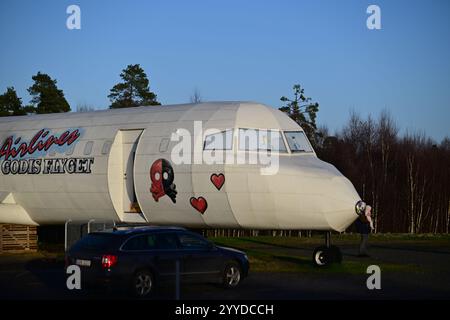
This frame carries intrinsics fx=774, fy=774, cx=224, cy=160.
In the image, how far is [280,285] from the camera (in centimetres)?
1833

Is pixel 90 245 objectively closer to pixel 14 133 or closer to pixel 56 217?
pixel 56 217

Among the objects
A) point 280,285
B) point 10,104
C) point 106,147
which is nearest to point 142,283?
point 280,285

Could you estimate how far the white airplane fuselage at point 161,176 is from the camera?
20.8m

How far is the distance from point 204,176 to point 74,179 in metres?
4.99

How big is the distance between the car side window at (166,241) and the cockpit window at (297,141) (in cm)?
589

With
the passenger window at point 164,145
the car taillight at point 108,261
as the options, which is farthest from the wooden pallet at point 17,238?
the car taillight at point 108,261

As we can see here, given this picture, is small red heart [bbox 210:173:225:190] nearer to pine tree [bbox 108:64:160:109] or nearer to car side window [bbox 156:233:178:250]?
car side window [bbox 156:233:178:250]

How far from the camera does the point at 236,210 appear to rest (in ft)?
70.6

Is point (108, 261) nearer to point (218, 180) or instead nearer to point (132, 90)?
point (218, 180)

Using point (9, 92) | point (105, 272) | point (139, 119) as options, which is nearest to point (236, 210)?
point (139, 119)

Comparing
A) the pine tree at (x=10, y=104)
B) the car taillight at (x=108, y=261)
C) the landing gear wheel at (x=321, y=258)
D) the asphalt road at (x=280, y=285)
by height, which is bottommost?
Answer: the asphalt road at (x=280, y=285)

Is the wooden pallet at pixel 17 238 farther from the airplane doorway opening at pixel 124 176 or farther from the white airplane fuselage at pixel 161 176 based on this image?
the airplane doorway opening at pixel 124 176

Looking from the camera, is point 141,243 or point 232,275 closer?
point 141,243

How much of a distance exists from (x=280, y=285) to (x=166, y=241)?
10.3 ft
